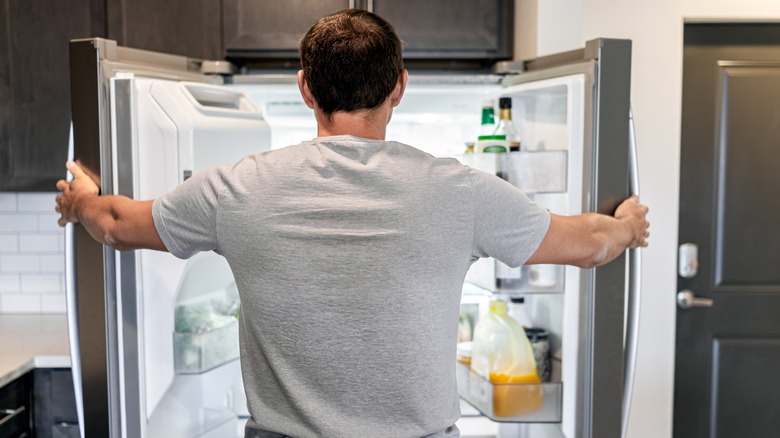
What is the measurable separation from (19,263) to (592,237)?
82.4 inches

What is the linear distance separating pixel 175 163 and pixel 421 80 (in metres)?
0.62

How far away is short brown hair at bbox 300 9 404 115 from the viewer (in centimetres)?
115

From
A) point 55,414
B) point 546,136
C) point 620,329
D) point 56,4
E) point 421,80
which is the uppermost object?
point 56,4

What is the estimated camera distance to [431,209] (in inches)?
43.9

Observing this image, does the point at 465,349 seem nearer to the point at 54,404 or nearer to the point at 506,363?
the point at 506,363

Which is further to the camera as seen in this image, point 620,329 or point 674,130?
point 674,130

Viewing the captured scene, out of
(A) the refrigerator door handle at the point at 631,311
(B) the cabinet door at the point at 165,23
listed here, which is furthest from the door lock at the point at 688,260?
(B) the cabinet door at the point at 165,23

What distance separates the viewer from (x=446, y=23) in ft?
7.27

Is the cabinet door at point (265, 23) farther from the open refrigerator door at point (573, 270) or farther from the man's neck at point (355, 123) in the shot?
the man's neck at point (355, 123)

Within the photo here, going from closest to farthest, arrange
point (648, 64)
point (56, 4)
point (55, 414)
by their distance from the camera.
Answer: point (55, 414) → point (56, 4) → point (648, 64)

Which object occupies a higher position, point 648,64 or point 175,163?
point 648,64

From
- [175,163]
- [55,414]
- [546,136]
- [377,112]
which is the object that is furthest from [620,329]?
[55,414]

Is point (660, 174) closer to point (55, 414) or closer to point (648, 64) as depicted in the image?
point (648, 64)

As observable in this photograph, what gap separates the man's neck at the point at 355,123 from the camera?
1.18 metres
